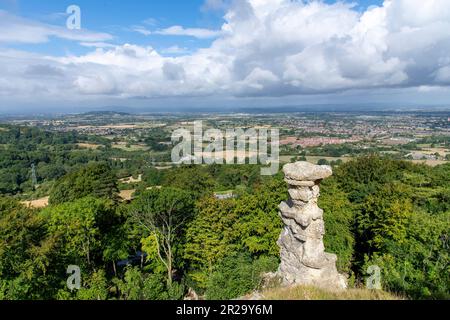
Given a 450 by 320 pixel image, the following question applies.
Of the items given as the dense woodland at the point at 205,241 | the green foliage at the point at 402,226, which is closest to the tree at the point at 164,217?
the dense woodland at the point at 205,241

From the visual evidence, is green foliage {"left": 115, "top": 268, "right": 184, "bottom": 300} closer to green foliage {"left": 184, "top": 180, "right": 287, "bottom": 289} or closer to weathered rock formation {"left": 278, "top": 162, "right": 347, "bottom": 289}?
green foliage {"left": 184, "top": 180, "right": 287, "bottom": 289}

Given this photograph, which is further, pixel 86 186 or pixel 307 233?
pixel 86 186

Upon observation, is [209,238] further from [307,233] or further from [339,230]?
[307,233]

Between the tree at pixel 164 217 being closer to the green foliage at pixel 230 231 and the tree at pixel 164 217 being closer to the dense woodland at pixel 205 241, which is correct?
the dense woodland at pixel 205 241

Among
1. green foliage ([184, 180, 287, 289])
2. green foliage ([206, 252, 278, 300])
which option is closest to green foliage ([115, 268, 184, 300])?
green foliage ([206, 252, 278, 300])

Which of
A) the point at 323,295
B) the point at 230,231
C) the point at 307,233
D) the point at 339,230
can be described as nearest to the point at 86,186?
the point at 230,231
